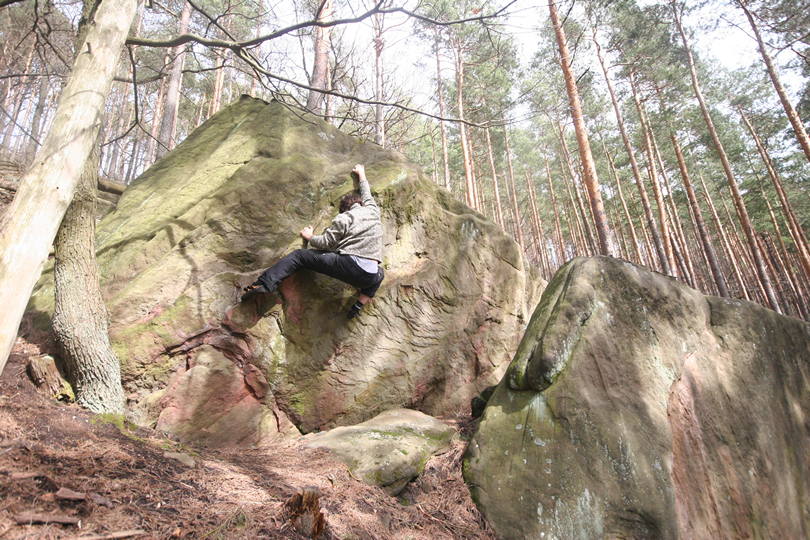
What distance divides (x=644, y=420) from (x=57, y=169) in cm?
495

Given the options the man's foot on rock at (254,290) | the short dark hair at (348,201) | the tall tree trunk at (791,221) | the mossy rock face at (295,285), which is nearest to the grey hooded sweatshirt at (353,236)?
the short dark hair at (348,201)

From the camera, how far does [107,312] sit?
347cm

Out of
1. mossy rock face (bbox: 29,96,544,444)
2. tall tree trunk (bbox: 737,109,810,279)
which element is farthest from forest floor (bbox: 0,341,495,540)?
tall tree trunk (bbox: 737,109,810,279)

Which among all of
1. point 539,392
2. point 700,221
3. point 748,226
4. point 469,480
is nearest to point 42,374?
point 469,480

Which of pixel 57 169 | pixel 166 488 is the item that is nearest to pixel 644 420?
pixel 166 488

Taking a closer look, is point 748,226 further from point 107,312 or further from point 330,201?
point 107,312

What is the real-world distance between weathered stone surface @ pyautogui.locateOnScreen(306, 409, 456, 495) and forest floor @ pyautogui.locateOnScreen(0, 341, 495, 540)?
12cm

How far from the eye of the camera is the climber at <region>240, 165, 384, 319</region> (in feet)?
12.6

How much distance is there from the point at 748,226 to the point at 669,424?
1325cm

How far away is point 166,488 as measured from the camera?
188cm

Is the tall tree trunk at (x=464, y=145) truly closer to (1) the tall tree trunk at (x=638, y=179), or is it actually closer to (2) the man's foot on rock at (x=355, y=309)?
(1) the tall tree trunk at (x=638, y=179)

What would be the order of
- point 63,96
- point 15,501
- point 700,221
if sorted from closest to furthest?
point 15,501 → point 63,96 → point 700,221

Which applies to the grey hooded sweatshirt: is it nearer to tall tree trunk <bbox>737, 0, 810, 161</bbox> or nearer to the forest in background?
the forest in background

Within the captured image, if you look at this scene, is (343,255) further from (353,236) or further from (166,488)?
(166,488)
